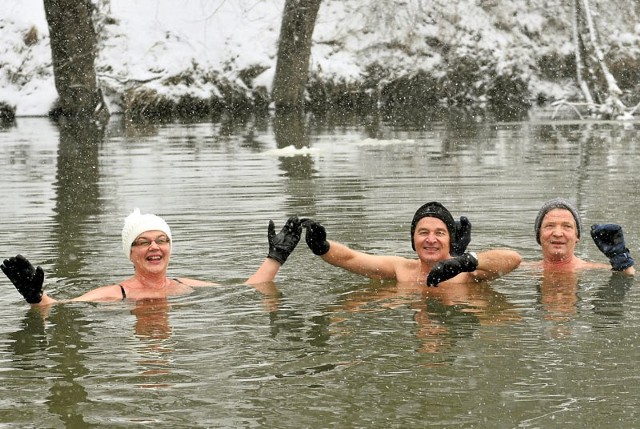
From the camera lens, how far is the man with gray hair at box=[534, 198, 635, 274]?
8.61 meters

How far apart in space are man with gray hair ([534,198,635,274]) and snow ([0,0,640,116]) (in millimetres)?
18122

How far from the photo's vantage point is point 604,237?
8.74 m

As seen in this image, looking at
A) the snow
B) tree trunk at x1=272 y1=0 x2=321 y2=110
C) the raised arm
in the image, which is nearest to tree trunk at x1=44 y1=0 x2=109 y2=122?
the snow

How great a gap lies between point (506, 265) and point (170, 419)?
361cm

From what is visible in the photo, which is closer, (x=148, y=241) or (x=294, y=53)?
(x=148, y=241)

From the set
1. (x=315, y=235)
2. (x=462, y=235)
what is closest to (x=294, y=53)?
(x=462, y=235)

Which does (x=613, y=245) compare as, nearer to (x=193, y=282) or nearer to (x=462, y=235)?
(x=462, y=235)

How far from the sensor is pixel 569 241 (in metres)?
8.75

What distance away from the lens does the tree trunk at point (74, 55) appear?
23.1m

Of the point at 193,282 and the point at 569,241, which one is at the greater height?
the point at 569,241

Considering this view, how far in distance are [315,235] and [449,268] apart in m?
1.07

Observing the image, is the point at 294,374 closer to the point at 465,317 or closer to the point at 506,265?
the point at 465,317

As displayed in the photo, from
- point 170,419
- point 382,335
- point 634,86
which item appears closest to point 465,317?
point 382,335

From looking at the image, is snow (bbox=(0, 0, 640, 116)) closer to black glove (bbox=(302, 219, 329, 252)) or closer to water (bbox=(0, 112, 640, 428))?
water (bbox=(0, 112, 640, 428))
